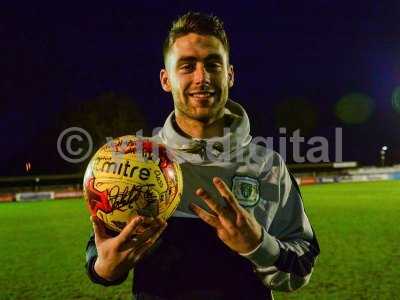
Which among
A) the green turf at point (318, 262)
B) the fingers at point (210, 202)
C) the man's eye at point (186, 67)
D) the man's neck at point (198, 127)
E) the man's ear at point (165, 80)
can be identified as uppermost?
the man's eye at point (186, 67)

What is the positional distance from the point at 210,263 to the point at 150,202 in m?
0.43

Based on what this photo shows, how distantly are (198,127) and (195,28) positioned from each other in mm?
521

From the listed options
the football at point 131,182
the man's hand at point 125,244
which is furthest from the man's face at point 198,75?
the man's hand at point 125,244

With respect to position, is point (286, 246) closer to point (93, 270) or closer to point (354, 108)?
point (93, 270)

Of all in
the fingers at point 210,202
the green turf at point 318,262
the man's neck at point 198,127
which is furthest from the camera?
the green turf at point 318,262

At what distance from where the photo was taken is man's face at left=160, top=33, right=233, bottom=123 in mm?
2496

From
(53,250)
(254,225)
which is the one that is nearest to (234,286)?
(254,225)

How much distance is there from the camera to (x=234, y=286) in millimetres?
2436

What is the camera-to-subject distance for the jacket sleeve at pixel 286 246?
7.61ft

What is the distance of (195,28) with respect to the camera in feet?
8.43

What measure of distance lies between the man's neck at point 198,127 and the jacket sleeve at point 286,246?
1.30 ft

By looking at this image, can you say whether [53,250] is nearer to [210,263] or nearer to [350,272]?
[350,272]

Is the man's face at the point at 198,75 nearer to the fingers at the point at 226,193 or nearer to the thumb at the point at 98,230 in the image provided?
the fingers at the point at 226,193

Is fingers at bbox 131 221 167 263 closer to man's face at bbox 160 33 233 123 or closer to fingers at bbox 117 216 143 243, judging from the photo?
fingers at bbox 117 216 143 243
